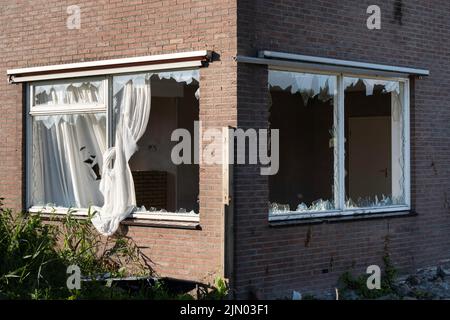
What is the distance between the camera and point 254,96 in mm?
9922

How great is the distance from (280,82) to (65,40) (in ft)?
10.4

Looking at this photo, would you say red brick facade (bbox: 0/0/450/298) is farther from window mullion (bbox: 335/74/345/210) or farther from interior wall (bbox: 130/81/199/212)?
interior wall (bbox: 130/81/199/212)

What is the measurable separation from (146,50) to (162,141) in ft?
10.1

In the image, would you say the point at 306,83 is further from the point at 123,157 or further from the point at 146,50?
the point at 123,157

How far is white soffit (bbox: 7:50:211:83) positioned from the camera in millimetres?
10102

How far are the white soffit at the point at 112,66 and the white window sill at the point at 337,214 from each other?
2.11m

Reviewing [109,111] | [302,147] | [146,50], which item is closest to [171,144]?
[109,111]

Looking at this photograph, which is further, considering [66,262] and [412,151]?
[412,151]

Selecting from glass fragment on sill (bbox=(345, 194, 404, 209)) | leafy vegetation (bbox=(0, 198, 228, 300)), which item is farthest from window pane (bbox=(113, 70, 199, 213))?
glass fragment on sill (bbox=(345, 194, 404, 209))

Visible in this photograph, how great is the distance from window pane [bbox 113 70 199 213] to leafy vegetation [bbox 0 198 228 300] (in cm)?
73

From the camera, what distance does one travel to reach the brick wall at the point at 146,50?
986 cm

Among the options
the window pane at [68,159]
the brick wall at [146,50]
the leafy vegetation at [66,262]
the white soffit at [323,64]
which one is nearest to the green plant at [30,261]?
the leafy vegetation at [66,262]

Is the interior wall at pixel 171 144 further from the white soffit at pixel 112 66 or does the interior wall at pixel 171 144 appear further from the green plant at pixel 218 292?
the green plant at pixel 218 292

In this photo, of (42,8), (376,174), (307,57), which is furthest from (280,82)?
(376,174)
